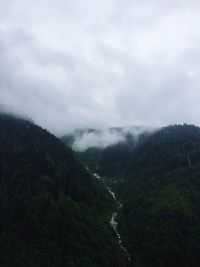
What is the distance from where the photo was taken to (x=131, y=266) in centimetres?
13112

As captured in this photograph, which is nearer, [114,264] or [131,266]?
[114,264]

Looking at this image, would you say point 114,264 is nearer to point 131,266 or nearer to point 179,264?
point 131,266

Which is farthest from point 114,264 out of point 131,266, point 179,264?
point 179,264

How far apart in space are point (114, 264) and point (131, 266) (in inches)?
432

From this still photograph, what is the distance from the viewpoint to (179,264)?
126m

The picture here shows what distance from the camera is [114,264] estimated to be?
402 ft

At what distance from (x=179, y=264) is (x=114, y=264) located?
2079 cm

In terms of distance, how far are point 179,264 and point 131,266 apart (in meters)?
15.6
